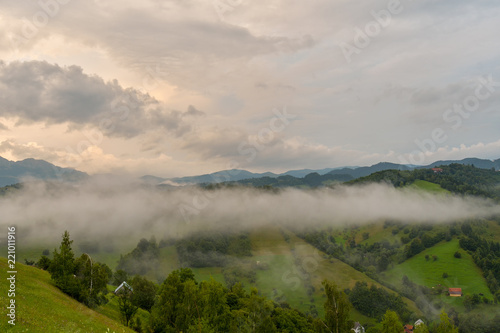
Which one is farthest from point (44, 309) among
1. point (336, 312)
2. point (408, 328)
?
point (408, 328)

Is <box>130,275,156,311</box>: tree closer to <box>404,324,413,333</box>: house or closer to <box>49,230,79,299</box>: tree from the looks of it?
<box>49,230,79,299</box>: tree

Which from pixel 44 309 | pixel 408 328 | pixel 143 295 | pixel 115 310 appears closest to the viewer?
pixel 44 309

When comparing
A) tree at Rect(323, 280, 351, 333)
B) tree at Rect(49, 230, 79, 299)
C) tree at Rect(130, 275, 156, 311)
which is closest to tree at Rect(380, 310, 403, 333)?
tree at Rect(323, 280, 351, 333)

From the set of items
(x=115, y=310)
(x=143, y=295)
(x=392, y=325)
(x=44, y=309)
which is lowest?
(x=143, y=295)

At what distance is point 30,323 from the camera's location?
2502 cm

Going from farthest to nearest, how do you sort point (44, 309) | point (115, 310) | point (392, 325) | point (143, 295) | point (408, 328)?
point (408, 328), point (143, 295), point (115, 310), point (392, 325), point (44, 309)

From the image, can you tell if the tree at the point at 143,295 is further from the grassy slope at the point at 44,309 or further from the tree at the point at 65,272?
the grassy slope at the point at 44,309

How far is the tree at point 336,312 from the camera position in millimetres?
50281

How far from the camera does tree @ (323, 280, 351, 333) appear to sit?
5028 cm

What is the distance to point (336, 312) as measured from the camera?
165 ft

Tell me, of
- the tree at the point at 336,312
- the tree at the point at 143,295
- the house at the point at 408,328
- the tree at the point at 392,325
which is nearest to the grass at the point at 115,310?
the tree at the point at 143,295

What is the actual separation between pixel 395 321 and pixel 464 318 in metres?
180

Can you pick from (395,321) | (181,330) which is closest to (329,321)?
(395,321)

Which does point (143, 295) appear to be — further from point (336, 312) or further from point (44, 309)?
point (336, 312)
